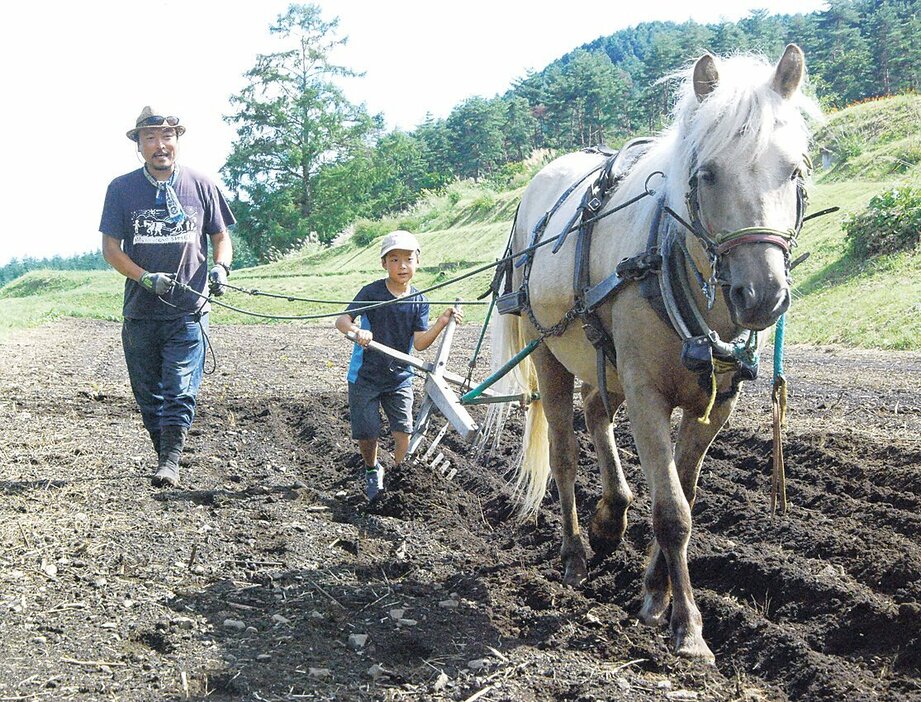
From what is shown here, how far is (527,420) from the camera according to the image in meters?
6.04

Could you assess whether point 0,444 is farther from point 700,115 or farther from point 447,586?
point 700,115

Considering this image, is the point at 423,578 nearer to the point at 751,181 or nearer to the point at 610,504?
the point at 610,504

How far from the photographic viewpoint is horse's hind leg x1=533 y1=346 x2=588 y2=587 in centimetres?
497

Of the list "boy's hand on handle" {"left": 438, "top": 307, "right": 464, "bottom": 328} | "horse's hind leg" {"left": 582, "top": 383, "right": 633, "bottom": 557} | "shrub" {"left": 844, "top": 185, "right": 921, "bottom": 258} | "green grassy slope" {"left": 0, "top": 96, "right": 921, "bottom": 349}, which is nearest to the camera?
"horse's hind leg" {"left": 582, "top": 383, "right": 633, "bottom": 557}

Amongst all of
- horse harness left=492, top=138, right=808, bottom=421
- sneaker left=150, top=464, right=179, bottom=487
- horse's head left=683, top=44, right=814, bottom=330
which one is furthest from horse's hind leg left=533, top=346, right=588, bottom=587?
sneaker left=150, top=464, right=179, bottom=487

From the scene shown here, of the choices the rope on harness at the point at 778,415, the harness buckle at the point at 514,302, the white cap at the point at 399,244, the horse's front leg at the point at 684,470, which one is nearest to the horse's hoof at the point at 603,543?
the horse's front leg at the point at 684,470

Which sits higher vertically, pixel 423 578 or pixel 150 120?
pixel 150 120

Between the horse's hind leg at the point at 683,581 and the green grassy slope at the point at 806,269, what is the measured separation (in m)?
1.07

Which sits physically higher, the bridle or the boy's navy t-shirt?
the bridle

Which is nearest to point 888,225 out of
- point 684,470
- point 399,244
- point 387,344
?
point 387,344

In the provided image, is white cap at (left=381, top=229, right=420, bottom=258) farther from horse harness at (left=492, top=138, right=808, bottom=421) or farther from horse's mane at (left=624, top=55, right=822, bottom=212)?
horse's mane at (left=624, top=55, right=822, bottom=212)

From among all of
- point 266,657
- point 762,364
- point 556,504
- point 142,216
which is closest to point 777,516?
point 556,504

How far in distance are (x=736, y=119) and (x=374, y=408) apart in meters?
3.26

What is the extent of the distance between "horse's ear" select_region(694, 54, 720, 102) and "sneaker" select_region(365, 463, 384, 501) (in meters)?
3.14
